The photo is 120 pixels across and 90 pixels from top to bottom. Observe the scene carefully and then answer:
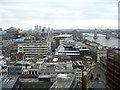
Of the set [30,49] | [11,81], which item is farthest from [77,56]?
[11,81]

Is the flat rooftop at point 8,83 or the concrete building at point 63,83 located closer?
the concrete building at point 63,83

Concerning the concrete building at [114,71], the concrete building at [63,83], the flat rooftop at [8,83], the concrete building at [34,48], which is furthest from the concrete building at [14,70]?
the concrete building at [34,48]

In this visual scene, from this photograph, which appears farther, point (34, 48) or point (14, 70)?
point (34, 48)

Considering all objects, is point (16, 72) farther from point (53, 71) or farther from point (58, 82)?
point (58, 82)

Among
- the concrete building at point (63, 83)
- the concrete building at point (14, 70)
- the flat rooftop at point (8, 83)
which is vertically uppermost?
the concrete building at point (63, 83)

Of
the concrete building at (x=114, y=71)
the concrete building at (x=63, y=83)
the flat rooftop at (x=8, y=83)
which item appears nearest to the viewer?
the concrete building at (x=63, y=83)

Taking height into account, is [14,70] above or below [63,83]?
below

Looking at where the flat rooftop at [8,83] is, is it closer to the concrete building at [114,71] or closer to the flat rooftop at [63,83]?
the flat rooftop at [63,83]

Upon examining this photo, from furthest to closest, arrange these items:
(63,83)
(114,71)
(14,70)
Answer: (14,70) < (114,71) < (63,83)

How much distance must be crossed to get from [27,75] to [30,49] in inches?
140

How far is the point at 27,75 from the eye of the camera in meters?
3.56

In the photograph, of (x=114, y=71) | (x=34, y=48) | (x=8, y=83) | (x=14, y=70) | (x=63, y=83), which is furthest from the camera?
(x=34, y=48)

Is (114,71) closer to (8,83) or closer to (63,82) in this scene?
(63,82)

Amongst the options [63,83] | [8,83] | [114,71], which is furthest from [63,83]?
[114,71]
